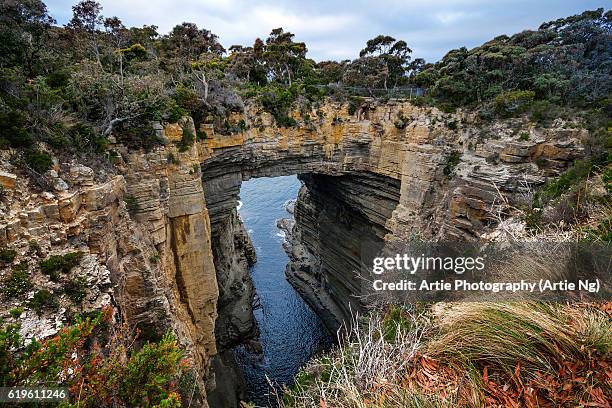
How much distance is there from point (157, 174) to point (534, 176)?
46.1 feet

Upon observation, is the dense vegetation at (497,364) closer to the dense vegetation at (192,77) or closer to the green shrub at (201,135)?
the dense vegetation at (192,77)

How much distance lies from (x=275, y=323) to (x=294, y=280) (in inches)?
184

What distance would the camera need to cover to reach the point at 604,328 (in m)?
3.04

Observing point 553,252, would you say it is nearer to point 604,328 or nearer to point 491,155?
point 604,328

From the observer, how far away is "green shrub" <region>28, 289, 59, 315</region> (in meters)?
5.07

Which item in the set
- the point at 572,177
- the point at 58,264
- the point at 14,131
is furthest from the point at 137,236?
the point at 572,177

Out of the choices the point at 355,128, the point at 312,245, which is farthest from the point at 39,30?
the point at 312,245

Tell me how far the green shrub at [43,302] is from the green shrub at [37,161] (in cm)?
279

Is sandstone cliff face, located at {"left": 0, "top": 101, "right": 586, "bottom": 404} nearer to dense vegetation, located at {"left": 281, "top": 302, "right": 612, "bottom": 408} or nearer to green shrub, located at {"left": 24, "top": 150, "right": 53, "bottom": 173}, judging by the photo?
green shrub, located at {"left": 24, "top": 150, "right": 53, "bottom": 173}

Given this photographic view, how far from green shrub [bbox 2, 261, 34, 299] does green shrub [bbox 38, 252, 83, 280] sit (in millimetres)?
272

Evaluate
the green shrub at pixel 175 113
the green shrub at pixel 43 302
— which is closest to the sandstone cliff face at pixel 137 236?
the green shrub at pixel 43 302

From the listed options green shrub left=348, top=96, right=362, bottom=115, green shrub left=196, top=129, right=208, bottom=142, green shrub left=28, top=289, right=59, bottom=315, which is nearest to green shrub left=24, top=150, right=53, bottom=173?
green shrub left=28, top=289, right=59, bottom=315

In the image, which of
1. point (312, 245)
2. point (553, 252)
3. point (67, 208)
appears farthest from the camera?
point (312, 245)

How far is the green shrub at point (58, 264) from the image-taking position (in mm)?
5734
